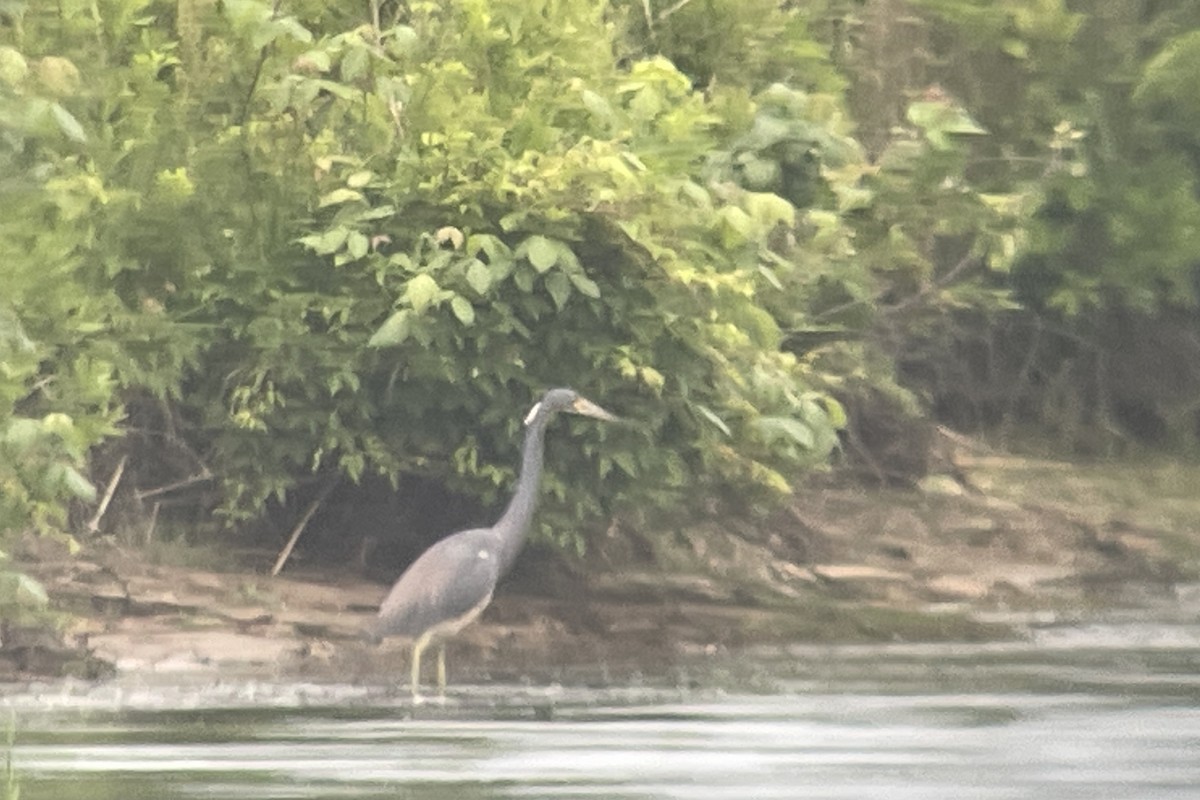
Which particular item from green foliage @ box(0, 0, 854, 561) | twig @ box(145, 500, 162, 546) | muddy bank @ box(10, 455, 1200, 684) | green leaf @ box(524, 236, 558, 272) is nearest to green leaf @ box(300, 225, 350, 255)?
green foliage @ box(0, 0, 854, 561)

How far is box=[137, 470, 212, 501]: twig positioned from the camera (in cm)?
1766

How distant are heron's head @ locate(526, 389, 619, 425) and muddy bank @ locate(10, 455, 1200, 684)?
1327 millimetres

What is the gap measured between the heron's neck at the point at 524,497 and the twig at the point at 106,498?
2601 millimetres

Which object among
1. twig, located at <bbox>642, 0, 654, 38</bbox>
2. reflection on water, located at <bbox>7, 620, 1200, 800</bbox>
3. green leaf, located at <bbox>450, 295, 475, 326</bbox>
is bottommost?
reflection on water, located at <bbox>7, 620, 1200, 800</bbox>

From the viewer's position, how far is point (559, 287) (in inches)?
640

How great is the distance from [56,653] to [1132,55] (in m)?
13.5

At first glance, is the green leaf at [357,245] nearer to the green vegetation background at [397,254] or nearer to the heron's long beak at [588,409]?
the green vegetation background at [397,254]

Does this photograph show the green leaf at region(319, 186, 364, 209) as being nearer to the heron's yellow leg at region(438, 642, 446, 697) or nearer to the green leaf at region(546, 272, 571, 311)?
the green leaf at region(546, 272, 571, 311)

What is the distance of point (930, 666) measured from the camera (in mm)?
16484

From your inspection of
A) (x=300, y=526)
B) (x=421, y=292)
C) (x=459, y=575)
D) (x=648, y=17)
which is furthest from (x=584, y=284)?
(x=648, y=17)

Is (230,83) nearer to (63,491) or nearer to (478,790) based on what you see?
(63,491)

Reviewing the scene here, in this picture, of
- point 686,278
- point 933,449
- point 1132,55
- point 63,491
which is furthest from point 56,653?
point 1132,55

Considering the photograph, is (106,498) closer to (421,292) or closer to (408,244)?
(408,244)

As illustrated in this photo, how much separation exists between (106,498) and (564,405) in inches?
117
